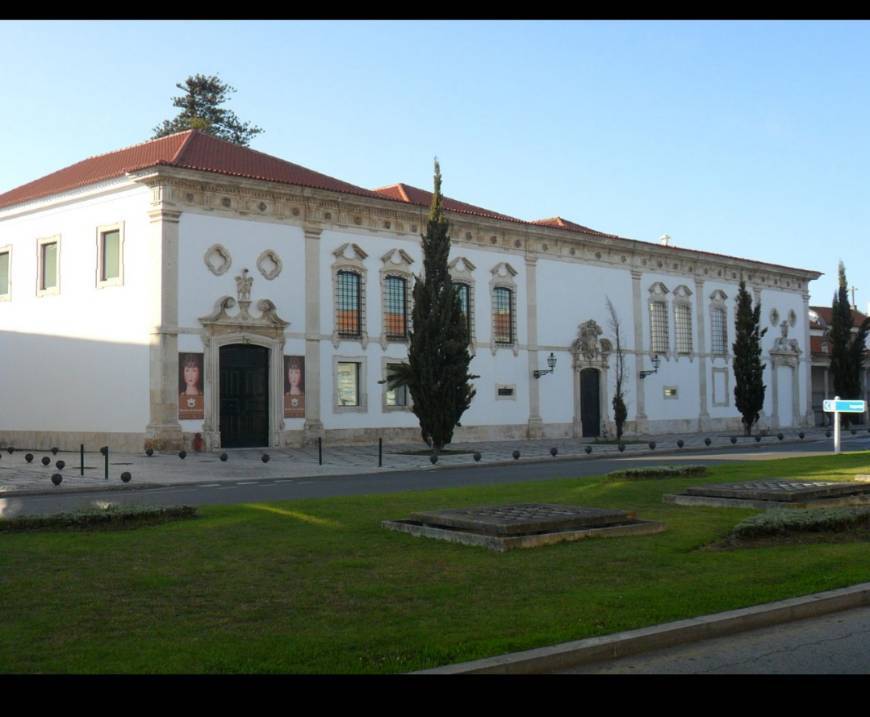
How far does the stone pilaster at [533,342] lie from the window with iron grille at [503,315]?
0.92m

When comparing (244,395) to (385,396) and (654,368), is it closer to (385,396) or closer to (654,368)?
(385,396)

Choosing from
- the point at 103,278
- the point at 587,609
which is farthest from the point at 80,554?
the point at 103,278

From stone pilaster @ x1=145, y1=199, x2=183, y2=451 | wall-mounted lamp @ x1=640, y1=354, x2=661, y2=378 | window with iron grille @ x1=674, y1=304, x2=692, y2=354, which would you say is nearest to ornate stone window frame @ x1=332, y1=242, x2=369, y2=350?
stone pilaster @ x1=145, y1=199, x2=183, y2=451

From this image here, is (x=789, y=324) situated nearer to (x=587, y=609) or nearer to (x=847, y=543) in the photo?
(x=847, y=543)

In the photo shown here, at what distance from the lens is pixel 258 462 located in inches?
1086

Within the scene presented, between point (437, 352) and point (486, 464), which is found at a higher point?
point (437, 352)

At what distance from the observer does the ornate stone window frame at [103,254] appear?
108ft

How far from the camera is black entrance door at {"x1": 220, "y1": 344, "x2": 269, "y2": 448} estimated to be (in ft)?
108

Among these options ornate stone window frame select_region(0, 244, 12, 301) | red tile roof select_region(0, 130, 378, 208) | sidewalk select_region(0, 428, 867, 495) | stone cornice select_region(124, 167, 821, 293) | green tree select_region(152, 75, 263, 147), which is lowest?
sidewalk select_region(0, 428, 867, 495)

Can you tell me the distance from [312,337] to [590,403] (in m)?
15.2

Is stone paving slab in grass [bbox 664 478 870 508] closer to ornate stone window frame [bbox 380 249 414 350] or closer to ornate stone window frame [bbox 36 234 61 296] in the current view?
ornate stone window frame [bbox 380 249 414 350]

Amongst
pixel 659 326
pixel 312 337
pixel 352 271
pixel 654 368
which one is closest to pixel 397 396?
pixel 312 337

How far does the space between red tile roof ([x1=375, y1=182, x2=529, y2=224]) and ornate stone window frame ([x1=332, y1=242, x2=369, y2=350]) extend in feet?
12.3

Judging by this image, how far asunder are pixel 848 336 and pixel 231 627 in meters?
52.4
